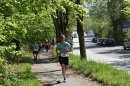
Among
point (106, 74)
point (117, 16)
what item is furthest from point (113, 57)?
point (117, 16)

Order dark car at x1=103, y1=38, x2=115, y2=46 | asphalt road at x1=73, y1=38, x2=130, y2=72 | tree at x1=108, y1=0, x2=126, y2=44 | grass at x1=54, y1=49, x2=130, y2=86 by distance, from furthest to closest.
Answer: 1. dark car at x1=103, y1=38, x2=115, y2=46
2. tree at x1=108, y1=0, x2=126, y2=44
3. asphalt road at x1=73, y1=38, x2=130, y2=72
4. grass at x1=54, y1=49, x2=130, y2=86

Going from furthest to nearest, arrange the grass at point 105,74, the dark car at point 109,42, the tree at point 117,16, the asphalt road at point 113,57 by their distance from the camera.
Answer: the dark car at point 109,42, the tree at point 117,16, the asphalt road at point 113,57, the grass at point 105,74

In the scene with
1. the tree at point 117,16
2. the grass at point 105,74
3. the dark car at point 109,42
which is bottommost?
the dark car at point 109,42

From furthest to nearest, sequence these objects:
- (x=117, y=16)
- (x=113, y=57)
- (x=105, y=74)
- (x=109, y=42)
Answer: (x=117, y=16) → (x=109, y=42) → (x=113, y=57) → (x=105, y=74)

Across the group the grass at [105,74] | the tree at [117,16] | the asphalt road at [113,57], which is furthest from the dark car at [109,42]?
the grass at [105,74]

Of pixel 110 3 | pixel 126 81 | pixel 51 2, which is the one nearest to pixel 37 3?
pixel 51 2

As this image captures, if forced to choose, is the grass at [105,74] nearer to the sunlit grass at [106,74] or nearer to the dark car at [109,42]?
the sunlit grass at [106,74]

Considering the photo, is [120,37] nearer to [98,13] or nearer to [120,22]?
[120,22]

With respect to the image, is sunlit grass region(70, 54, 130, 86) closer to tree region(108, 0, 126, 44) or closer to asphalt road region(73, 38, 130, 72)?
asphalt road region(73, 38, 130, 72)

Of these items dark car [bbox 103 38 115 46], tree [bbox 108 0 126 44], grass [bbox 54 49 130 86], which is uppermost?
tree [bbox 108 0 126 44]

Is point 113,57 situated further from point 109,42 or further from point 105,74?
point 109,42

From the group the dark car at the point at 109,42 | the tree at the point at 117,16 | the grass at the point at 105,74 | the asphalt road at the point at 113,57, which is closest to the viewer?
the grass at the point at 105,74

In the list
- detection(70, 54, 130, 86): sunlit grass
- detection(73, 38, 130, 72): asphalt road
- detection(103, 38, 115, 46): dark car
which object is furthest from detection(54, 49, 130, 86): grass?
detection(103, 38, 115, 46): dark car

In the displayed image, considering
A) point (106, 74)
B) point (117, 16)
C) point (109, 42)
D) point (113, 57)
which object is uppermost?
point (117, 16)
